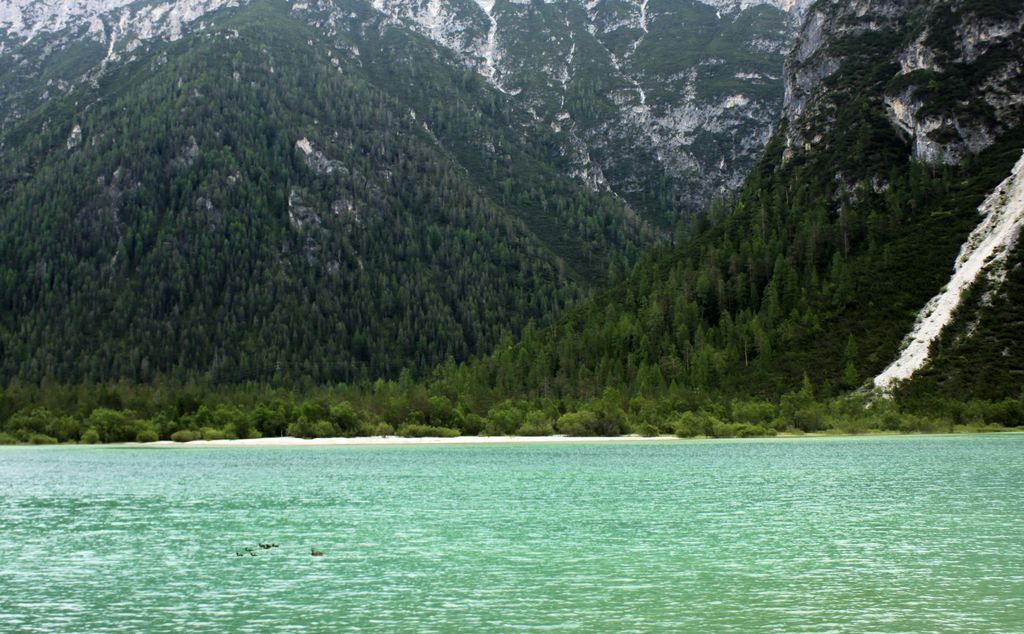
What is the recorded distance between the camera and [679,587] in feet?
95.5

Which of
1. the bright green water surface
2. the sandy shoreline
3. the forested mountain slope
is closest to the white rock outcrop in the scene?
the forested mountain slope

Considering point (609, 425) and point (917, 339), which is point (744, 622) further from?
point (917, 339)

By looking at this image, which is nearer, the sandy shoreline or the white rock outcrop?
the sandy shoreline

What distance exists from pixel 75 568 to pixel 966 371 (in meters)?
128

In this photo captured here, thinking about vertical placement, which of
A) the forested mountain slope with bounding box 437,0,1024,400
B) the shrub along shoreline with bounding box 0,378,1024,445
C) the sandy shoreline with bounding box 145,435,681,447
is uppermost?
the forested mountain slope with bounding box 437,0,1024,400

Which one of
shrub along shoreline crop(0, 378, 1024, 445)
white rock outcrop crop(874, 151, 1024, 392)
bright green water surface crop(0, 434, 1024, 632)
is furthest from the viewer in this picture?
white rock outcrop crop(874, 151, 1024, 392)

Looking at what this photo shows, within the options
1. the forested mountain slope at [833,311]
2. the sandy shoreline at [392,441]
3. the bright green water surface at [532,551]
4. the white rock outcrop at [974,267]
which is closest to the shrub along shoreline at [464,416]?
the sandy shoreline at [392,441]

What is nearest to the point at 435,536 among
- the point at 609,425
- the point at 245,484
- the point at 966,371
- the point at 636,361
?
the point at 245,484

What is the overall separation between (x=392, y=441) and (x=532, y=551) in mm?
112244

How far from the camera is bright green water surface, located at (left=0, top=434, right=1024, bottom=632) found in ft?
85.0

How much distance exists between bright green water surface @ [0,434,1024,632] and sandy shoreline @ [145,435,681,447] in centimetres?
6313

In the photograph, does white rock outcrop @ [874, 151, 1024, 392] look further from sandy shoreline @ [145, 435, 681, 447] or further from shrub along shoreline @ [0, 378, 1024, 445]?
sandy shoreline @ [145, 435, 681, 447]

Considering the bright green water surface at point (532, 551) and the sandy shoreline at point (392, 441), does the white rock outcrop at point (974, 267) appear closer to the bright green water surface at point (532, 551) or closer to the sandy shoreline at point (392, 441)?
the sandy shoreline at point (392, 441)

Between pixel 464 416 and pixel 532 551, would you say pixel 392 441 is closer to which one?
pixel 464 416
